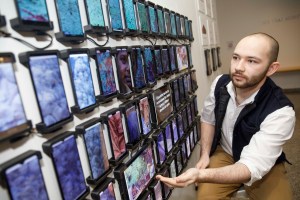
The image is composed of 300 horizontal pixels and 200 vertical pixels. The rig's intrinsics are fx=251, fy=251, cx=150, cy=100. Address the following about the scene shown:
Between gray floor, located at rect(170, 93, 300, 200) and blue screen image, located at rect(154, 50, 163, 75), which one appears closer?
blue screen image, located at rect(154, 50, 163, 75)

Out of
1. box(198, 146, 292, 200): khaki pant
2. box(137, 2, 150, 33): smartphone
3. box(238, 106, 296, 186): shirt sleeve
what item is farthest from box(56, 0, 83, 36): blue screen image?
box(198, 146, 292, 200): khaki pant

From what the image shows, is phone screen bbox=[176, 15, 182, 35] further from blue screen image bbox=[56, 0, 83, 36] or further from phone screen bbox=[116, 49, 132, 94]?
blue screen image bbox=[56, 0, 83, 36]

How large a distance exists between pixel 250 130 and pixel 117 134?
2.24ft

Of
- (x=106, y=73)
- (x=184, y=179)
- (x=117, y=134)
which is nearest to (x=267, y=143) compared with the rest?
(x=184, y=179)

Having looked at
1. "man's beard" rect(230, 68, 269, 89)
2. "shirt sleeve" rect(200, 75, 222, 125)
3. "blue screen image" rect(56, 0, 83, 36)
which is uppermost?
"blue screen image" rect(56, 0, 83, 36)

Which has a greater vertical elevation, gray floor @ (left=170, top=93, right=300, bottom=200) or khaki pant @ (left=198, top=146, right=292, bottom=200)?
khaki pant @ (left=198, top=146, right=292, bottom=200)

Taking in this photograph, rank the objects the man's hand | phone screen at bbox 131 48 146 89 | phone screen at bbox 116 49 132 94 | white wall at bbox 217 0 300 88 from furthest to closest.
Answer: white wall at bbox 217 0 300 88 → phone screen at bbox 131 48 146 89 → phone screen at bbox 116 49 132 94 → the man's hand

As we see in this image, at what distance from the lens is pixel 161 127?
147cm

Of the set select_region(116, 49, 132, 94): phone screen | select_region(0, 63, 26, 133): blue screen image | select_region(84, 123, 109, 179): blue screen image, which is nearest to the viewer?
select_region(0, 63, 26, 133): blue screen image

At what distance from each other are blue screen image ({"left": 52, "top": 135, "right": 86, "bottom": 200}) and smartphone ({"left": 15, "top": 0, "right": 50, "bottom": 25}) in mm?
347

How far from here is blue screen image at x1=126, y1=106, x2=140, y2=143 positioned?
112 centimetres

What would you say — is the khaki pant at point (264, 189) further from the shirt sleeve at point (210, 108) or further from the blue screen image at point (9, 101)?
the blue screen image at point (9, 101)

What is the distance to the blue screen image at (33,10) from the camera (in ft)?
2.13

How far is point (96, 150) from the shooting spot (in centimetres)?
90
